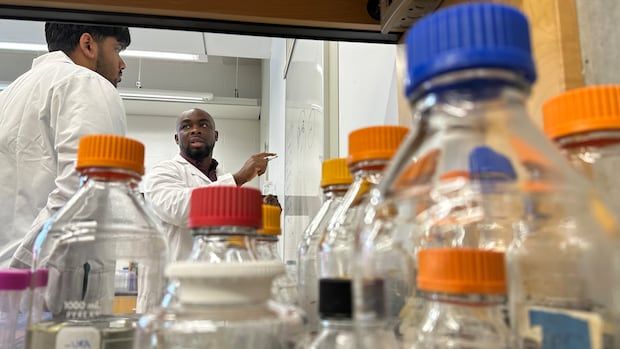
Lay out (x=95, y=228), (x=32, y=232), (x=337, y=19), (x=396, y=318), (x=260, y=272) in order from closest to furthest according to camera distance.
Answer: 1. (x=260, y=272)
2. (x=396, y=318)
3. (x=95, y=228)
4. (x=337, y=19)
5. (x=32, y=232)

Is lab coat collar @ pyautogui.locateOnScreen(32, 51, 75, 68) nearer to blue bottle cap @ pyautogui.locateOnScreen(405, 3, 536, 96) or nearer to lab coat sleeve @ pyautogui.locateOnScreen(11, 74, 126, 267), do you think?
lab coat sleeve @ pyautogui.locateOnScreen(11, 74, 126, 267)

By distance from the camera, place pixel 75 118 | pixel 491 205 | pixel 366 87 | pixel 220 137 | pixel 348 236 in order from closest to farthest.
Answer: pixel 491 205, pixel 348 236, pixel 75 118, pixel 366 87, pixel 220 137

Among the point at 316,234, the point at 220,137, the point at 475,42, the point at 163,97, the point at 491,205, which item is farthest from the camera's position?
the point at 220,137

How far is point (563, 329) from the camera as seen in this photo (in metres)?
0.28

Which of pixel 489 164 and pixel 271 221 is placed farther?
pixel 271 221

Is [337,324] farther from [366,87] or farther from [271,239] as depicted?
[366,87]

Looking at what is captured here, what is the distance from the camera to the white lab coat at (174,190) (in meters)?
1.36

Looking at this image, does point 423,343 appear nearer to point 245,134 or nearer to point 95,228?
point 95,228

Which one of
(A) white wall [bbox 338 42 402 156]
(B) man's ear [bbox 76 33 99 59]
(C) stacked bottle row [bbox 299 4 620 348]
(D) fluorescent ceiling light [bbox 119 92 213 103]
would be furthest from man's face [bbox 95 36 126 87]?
(D) fluorescent ceiling light [bbox 119 92 213 103]

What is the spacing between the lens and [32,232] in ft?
2.70

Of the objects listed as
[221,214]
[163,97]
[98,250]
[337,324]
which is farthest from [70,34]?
[163,97]

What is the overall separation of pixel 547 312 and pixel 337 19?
539mm

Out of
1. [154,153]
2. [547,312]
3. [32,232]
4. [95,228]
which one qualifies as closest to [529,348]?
[547,312]

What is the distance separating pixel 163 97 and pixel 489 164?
14.3 ft
